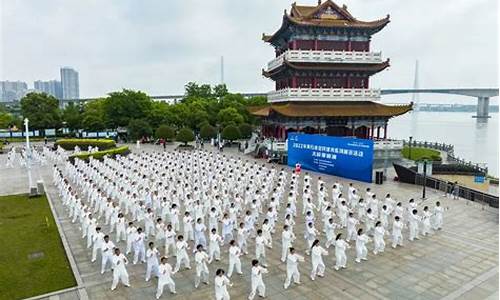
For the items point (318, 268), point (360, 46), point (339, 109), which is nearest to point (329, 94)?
point (339, 109)

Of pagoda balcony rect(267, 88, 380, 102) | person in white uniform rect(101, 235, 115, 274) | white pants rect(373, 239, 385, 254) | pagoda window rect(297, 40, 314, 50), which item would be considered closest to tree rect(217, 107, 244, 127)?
pagoda balcony rect(267, 88, 380, 102)

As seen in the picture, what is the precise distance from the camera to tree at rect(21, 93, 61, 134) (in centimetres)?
5025

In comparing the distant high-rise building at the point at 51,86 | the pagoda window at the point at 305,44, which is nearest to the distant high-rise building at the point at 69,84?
the distant high-rise building at the point at 51,86

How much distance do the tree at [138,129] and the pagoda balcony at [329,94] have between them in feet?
66.8

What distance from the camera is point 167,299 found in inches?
347

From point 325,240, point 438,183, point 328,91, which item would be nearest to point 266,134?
point 328,91

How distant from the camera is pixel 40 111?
51.0 m

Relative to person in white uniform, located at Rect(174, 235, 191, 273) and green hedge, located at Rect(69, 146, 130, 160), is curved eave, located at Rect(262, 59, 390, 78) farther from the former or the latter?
person in white uniform, located at Rect(174, 235, 191, 273)

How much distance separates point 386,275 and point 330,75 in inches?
992

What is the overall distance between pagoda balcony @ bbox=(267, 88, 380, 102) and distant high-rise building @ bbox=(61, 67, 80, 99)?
176m

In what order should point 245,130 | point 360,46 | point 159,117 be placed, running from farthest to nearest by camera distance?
point 159,117, point 245,130, point 360,46

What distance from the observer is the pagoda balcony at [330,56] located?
31.2 metres

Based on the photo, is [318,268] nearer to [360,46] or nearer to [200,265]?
[200,265]

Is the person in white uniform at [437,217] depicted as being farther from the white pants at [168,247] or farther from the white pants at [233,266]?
the white pants at [168,247]
